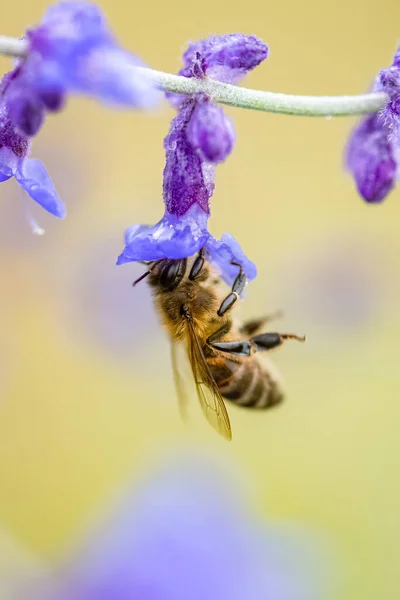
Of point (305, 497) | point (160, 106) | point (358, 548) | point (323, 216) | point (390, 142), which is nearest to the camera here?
point (160, 106)

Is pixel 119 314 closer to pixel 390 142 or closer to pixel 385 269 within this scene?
pixel 385 269

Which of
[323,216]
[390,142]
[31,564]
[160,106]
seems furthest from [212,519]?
[323,216]

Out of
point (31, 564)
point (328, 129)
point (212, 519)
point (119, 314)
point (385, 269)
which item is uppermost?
point (328, 129)

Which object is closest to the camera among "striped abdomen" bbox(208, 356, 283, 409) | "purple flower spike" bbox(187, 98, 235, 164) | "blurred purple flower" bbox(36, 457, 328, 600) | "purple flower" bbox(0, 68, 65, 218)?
"purple flower spike" bbox(187, 98, 235, 164)

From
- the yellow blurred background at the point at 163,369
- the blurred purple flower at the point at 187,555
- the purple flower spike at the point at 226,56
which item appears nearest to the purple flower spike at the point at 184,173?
the purple flower spike at the point at 226,56

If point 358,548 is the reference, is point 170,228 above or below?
above

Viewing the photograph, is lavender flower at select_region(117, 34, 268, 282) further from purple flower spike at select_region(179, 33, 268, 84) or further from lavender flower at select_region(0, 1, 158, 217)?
lavender flower at select_region(0, 1, 158, 217)

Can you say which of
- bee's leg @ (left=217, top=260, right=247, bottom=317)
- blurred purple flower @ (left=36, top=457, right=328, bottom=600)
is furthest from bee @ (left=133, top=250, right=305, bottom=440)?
blurred purple flower @ (left=36, top=457, right=328, bottom=600)
